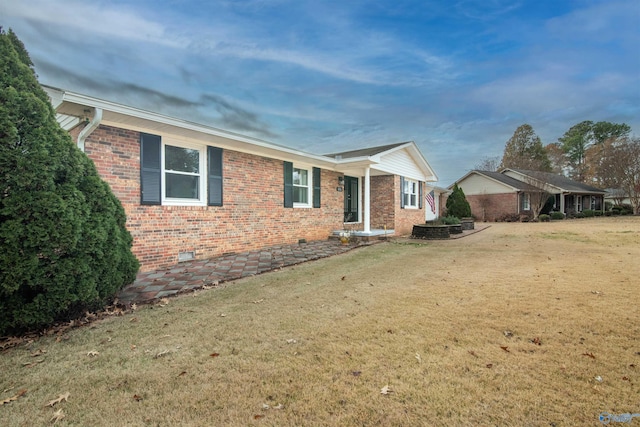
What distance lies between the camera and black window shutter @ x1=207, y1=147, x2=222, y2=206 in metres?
7.63

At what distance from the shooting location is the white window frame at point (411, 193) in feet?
49.7

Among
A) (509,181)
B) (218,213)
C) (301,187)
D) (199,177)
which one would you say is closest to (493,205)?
(509,181)

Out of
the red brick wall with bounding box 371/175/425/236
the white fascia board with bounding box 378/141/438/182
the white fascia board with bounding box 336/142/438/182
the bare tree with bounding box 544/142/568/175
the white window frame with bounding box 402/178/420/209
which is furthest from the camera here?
the bare tree with bounding box 544/142/568/175

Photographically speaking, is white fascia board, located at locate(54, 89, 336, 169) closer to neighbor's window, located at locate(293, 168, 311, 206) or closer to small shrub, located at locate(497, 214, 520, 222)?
neighbor's window, located at locate(293, 168, 311, 206)

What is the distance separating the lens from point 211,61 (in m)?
11.4

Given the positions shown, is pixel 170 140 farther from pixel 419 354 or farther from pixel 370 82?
pixel 370 82

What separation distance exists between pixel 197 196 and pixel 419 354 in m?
6.55

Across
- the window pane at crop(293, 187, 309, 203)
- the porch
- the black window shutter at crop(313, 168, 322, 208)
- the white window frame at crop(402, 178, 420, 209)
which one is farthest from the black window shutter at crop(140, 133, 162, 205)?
the white window frame at crop(402, 178, 420, 209)

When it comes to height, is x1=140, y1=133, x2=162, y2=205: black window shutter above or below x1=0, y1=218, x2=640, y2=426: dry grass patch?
above

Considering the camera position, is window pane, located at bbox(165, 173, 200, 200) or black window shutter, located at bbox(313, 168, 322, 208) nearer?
window pane, located at bbox(165, 173, 200, 200)

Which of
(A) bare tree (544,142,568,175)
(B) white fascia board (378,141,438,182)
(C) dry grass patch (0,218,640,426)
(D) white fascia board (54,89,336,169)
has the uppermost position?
(A) bare tree (544,142,568,175)

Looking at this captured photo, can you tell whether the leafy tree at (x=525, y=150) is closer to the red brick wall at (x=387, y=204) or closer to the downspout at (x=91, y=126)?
the red brick wall at (x=387, y=204)


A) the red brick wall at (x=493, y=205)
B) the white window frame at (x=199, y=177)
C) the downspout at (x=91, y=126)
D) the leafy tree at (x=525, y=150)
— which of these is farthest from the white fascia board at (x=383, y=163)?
the leafy tree at (x=525, y=150)

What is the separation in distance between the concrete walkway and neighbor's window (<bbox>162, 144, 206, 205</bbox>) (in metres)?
1.64
